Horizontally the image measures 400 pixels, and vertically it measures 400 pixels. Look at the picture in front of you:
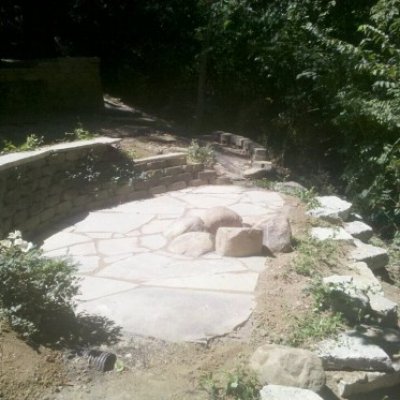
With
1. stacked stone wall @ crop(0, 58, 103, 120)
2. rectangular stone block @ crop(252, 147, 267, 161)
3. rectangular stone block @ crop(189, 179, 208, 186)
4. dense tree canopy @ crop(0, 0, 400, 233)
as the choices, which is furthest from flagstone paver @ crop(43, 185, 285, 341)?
stacked stone wall @ crop(0, 58, 103, 120)

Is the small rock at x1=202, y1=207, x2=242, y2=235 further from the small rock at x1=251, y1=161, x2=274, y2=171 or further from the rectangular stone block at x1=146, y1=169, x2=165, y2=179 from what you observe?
the small rock at x1=251, y1=161, x2=274, y2=171

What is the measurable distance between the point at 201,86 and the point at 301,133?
6.37 ft

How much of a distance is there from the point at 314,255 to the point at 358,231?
1.39 metres

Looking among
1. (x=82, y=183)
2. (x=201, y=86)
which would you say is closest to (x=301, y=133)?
(x=201, y=86)

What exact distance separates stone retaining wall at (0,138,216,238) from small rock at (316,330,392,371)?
3050 millimetres

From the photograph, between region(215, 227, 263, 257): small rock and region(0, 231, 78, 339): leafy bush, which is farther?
region(215, 227, 263, 257): small rock

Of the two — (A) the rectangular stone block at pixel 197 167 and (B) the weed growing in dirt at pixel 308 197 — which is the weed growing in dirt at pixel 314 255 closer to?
(B) the weed growing in dirt at pixel 308 197

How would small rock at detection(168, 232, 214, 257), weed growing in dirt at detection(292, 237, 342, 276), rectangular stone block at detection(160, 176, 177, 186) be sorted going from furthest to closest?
rectangular stone block at detection(160, 176, 177, 186) → small rock at detection(168, 232, 214, 257) → weed growing in dirt at detection(292, 237, 342, 276)

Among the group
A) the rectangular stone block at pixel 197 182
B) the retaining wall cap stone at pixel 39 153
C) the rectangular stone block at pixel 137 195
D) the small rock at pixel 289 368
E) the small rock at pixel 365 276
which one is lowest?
the rectangular stone block at pixel 137 195

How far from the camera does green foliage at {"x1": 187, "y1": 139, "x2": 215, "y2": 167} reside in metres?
7.57

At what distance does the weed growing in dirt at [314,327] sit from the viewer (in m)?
3.54

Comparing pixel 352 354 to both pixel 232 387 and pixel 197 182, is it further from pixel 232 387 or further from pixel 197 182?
pixel 197 182

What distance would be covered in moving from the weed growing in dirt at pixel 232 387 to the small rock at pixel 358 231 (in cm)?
322

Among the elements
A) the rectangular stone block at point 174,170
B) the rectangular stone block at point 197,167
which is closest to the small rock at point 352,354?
the rectangular stone block at point 174,170
